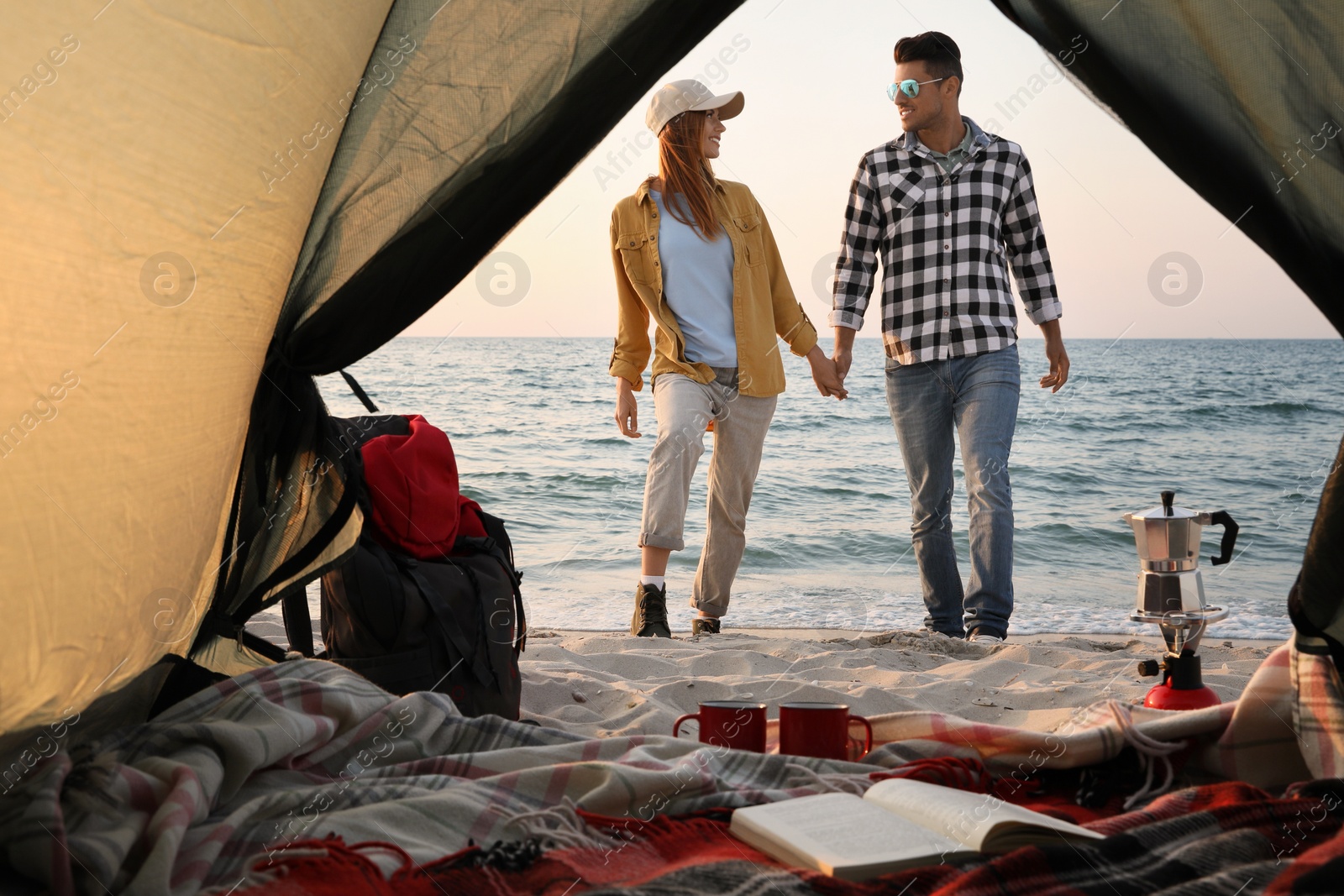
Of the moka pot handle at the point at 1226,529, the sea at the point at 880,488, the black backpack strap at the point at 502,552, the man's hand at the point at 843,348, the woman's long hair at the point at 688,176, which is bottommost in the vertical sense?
the sea at the point at 880,488

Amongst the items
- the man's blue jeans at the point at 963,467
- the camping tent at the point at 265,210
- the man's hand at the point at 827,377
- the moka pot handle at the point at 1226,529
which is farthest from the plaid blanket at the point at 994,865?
the man's hand at the point at 827,377

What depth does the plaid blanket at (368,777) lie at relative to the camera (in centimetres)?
127

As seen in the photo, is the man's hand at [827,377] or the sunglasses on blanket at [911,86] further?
the man's hand at [827,377]

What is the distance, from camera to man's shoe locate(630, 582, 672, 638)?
344cm

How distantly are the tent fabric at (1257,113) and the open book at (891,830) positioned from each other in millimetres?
699

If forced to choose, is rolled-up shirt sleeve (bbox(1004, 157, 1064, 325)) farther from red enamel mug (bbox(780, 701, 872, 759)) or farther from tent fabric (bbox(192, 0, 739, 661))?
red enamel mug (bbox(780, 701, 872, 759))

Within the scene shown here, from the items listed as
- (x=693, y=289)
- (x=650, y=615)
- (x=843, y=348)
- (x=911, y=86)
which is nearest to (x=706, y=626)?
(x=650, y=615)

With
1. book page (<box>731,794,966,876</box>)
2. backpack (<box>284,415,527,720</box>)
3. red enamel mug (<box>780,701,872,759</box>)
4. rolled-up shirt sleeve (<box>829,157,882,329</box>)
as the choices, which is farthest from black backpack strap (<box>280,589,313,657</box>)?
rolled-up shirt sleeve (<box>829,157,882,329</box>)

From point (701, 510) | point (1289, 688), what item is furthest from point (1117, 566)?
point (1289, 688)

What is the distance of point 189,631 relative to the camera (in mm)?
1994

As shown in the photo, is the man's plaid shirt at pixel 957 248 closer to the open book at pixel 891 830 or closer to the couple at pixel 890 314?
the couple at pixel 890 314

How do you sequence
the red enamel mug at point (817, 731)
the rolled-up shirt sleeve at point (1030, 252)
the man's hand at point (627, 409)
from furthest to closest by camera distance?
1. the man's hand at point (627, 409)
2. the rolled-up shirt sleeve at point (1030, 252)
3. the red enamel mug at point (817, 731)

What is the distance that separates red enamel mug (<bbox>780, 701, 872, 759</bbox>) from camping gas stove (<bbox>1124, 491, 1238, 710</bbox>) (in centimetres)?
69

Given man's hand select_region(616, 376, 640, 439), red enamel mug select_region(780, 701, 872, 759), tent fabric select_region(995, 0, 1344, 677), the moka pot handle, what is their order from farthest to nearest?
man's hand select_region(616, 376, 640, 439), the moka pot handle, red enamel mug select_region(780, 701, 872, 759), tent fabric select_region(995, 0, 1344, 677)
